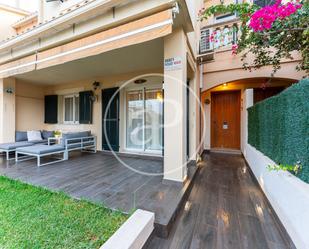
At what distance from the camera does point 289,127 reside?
206 cm

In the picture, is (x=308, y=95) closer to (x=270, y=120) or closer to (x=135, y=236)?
(x=270, y=120)

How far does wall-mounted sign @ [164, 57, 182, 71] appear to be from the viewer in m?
2.79

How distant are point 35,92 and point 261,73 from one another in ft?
29.1

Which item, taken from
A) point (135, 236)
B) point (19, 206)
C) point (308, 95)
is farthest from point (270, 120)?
point (19, 206)

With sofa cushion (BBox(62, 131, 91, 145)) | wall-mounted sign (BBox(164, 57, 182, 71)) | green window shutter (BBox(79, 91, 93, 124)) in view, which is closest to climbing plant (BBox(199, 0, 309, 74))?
wall-mounted sign (BBox(164, 57, 182, 71))

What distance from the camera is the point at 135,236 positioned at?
1.54 metres

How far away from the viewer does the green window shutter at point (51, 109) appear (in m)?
7.09

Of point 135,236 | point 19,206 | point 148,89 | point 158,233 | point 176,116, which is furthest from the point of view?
point 148,89

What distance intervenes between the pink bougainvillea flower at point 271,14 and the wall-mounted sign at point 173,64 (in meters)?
1.31

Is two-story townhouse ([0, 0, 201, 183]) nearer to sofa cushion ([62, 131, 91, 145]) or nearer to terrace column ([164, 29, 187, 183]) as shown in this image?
terrace column ([164, 29, 187, 183])

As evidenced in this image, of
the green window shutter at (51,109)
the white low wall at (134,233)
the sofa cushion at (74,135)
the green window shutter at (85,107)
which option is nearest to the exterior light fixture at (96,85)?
the green window shutter at (85,107)

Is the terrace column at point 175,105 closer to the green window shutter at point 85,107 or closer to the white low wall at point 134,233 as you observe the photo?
the white low wall at point 134,233

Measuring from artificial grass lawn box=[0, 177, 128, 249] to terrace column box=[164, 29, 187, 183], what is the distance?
122 cm

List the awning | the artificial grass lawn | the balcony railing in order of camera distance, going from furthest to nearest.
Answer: the balcony railing → the awning → the artificial grass lawn
